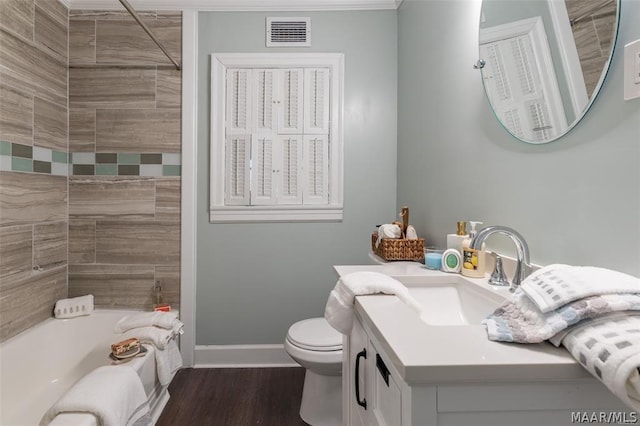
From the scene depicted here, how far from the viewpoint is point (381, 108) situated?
8.02 ft

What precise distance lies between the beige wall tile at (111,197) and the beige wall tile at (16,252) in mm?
396

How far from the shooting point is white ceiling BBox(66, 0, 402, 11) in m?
2.34

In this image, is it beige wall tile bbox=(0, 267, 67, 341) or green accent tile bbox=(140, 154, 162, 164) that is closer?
beige wall tile bbox=(0, 267, 67, 341)

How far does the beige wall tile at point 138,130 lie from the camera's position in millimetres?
2367

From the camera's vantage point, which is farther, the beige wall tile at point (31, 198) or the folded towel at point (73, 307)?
the folded towel at point (73, 307)

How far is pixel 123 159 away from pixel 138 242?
576mm

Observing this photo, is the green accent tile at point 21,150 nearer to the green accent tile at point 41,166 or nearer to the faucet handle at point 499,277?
the green accent tile at point 41,166

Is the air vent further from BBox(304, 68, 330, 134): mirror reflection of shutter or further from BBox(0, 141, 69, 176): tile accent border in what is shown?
BBox(0, 141, 69, 176): tile accent border

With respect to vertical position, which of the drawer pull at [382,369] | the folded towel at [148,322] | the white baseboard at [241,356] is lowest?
the white baseboard at [241,356]

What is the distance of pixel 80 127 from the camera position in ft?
7.75

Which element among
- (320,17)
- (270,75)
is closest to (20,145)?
(270,75)

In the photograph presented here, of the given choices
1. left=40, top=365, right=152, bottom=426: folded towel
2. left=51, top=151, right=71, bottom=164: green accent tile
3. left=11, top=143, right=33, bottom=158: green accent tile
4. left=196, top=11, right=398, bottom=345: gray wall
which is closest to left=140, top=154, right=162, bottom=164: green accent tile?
left=196, top=11, right=398, bottom=345: gray wall

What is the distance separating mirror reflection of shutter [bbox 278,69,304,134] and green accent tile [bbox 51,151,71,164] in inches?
56.4

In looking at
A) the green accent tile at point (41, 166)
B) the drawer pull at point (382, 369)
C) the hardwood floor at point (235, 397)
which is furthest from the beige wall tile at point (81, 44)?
the drawer pull at point (382, 369)
